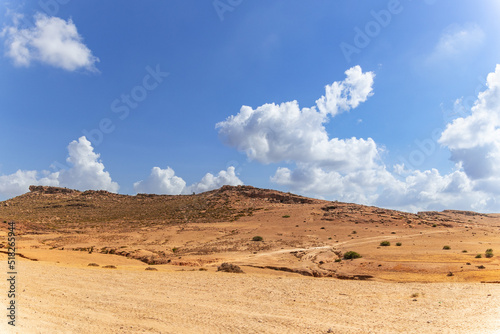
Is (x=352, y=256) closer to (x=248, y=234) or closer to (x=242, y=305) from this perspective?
(x=242, y=305)

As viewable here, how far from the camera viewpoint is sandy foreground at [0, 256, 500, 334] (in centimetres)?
1032

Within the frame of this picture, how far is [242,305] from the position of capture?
44.8 feet

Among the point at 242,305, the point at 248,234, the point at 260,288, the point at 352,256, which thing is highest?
the point at 248,234

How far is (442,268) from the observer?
2262 centimetres

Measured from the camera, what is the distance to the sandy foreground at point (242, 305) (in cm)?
1032

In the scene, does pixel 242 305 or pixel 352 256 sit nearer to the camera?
→ pixel 242 305

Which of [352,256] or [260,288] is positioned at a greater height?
[352,256]

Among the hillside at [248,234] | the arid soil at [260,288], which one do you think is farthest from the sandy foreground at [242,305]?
the hillside at [248,234]

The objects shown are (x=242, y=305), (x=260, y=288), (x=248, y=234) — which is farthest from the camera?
(x=248, y=234)

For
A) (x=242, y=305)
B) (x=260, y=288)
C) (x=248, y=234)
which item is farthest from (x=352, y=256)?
(x=248, y=234)

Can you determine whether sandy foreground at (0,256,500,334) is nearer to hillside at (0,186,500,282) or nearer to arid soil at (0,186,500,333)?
arid soil at (0,186,500,333)

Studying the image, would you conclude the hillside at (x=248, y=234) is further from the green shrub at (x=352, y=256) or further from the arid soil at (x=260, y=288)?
the green shrub at (x=352, y=256)

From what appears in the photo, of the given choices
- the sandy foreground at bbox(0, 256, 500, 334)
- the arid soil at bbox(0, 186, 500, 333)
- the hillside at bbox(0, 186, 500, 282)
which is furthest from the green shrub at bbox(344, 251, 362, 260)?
the sandy foreground at bbox(0, 256, 500, 334)

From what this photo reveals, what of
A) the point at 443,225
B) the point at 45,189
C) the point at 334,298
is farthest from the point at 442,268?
the point at 45,189
